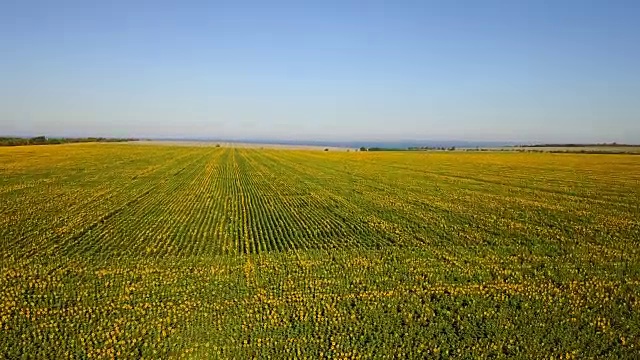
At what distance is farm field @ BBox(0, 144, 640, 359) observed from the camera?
877 centimetres

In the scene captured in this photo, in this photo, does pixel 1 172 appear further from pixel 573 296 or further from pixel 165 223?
pixel 573 296

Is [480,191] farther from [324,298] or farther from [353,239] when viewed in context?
[324,298]

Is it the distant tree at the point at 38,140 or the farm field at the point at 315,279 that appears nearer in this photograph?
the farm field at the point at 315,279

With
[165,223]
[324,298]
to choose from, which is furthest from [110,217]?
[324,298]

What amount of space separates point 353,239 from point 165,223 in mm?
8894

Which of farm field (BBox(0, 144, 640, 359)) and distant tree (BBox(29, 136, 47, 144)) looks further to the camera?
distant tree (BBox(29, 136, 47, 144))

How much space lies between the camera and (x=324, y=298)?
35.5 feet

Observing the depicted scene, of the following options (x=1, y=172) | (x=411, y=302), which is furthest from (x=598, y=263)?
(x=1, y=172)

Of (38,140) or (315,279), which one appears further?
(38,140)

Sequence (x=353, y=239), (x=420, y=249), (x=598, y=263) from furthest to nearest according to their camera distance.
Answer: (x=353, y=239) < (x=420, y=249) < (x=598, y=263)

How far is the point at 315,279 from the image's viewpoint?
12148 millimetres

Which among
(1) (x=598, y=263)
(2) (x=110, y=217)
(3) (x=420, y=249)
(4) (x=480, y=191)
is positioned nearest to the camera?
(1) (x=598, y=263)

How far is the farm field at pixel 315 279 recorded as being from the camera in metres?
8.77

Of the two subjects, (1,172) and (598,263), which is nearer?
(598,263)
